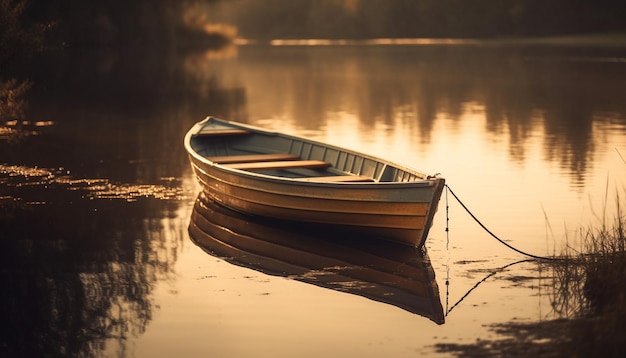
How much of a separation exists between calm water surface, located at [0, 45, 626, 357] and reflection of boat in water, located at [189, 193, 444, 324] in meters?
0.22

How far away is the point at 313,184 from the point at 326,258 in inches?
45.5

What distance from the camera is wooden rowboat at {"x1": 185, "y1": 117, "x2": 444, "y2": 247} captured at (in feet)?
48.0

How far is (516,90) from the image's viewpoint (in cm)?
4459

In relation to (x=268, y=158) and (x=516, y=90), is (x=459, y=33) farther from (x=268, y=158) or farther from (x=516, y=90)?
(x=268, y=158)

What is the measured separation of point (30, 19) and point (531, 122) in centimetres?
3016

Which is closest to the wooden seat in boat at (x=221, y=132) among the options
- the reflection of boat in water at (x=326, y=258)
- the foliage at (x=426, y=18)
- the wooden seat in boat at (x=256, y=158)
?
the wooden seat in boat at (x=256, y=158)

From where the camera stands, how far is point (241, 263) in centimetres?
1452

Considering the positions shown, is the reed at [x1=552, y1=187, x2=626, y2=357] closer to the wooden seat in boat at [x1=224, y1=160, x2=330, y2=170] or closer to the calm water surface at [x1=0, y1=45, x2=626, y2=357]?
the calm water surface at [x1=0, y1=45, x2=626, y2=357]

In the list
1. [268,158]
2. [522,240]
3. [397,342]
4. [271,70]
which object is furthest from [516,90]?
[397,342]

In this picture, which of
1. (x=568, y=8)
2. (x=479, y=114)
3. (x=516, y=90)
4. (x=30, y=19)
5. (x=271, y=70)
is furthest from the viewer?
(x=568, y=8)

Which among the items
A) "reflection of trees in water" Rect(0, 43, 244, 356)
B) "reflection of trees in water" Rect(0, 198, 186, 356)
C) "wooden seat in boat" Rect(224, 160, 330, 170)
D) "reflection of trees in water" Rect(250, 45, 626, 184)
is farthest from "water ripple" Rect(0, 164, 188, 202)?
"reflection of trees in water" Rect(250, 45, 626, 184)

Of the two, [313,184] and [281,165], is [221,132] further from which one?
[313,184]

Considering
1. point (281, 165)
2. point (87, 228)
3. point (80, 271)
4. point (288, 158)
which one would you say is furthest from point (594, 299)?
point (288, 158)

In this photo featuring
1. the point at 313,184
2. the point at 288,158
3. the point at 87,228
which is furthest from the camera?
the point at 288,158
